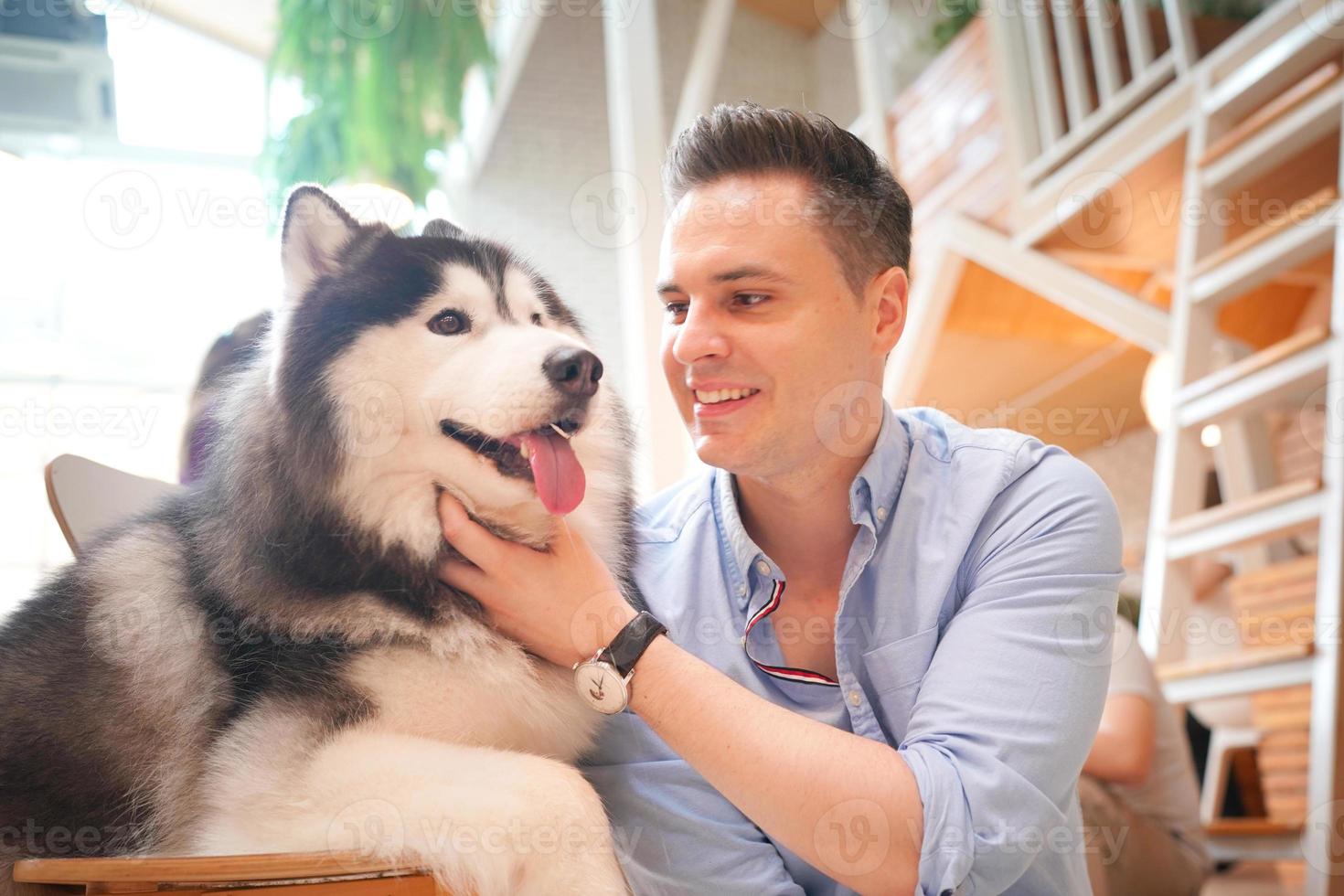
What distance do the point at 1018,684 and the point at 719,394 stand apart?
54 centimetres

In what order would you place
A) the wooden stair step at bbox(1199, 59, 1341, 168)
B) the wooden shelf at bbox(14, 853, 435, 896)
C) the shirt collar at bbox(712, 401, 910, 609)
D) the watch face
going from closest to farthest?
1. the wooden shelf at bbox(14, 853, 435, 896)
2. the watch face
3. the shirt collar at bbox(712, 401, 910, 609)
4. the wooden stair step at bbox(1199, 59, 1341, 168)

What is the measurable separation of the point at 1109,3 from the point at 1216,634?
250 centimetres

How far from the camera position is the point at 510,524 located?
1.25 meters

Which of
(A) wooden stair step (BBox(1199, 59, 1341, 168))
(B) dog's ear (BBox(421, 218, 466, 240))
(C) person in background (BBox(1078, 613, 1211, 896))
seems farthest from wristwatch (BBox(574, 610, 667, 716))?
(A) wooden stair step (BBox(1199, 59, 1341, 168))

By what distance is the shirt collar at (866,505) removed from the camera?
53.3 inches

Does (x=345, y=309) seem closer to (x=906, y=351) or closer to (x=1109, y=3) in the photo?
(x=906, y=351)

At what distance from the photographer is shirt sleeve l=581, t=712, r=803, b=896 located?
1.18m

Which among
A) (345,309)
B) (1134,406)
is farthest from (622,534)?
(1134,406)

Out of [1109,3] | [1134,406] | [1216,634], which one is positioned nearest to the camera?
[1216,634]

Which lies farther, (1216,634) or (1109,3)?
(1109,3)

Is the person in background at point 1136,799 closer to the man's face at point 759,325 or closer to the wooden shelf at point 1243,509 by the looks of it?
the wooden shelf at point 1243,509

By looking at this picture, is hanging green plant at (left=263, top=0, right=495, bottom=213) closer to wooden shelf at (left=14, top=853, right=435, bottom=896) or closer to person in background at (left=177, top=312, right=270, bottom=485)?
person in background at (left=177, top=312, right=270, bottom=485)

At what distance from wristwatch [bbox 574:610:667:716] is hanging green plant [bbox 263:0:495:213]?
5.39m

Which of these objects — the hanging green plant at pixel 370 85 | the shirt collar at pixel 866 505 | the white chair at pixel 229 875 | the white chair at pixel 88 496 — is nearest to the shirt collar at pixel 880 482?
the shirt collar at pixel 866 505
